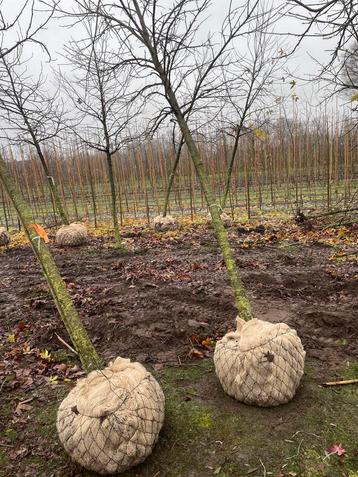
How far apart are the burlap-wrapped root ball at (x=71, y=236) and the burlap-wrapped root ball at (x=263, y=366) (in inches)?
298

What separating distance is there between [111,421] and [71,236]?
26.1 ft

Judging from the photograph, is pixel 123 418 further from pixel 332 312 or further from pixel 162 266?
pixel 162 266

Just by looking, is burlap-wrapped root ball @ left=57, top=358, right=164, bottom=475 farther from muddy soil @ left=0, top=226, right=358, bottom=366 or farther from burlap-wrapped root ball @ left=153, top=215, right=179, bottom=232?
burlap-wrapped root ball @ left=153, top=215, right=179, bottom=232

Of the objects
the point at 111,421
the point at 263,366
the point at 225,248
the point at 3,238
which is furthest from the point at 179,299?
the point at 3,238

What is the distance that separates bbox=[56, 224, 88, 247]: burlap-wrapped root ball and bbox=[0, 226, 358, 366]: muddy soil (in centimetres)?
151

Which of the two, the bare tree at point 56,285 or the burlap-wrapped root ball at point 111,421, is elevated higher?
the bare tree at point 56,285

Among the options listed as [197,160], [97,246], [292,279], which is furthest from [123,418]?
[97,246]

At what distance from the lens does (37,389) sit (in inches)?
131

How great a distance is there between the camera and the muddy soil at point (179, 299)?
12.9 feet

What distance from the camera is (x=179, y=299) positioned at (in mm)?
5090

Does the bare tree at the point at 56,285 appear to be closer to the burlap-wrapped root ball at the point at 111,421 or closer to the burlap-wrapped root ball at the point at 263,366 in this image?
the burlap-wrapped root ball at the point at 111,421

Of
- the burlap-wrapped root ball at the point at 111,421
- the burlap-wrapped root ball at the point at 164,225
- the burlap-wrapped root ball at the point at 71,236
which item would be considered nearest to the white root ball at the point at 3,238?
the burlap-wrapped root ball at the point at 71,236

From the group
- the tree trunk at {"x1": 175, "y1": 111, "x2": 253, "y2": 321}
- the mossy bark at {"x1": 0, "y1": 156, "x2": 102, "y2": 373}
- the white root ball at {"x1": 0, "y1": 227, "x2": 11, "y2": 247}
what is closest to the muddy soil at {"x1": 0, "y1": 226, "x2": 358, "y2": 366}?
the tree trunk at {"x1": 175, "y1": 111, "x2": 253, "y2": 321}

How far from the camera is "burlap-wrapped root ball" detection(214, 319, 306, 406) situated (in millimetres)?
2740
